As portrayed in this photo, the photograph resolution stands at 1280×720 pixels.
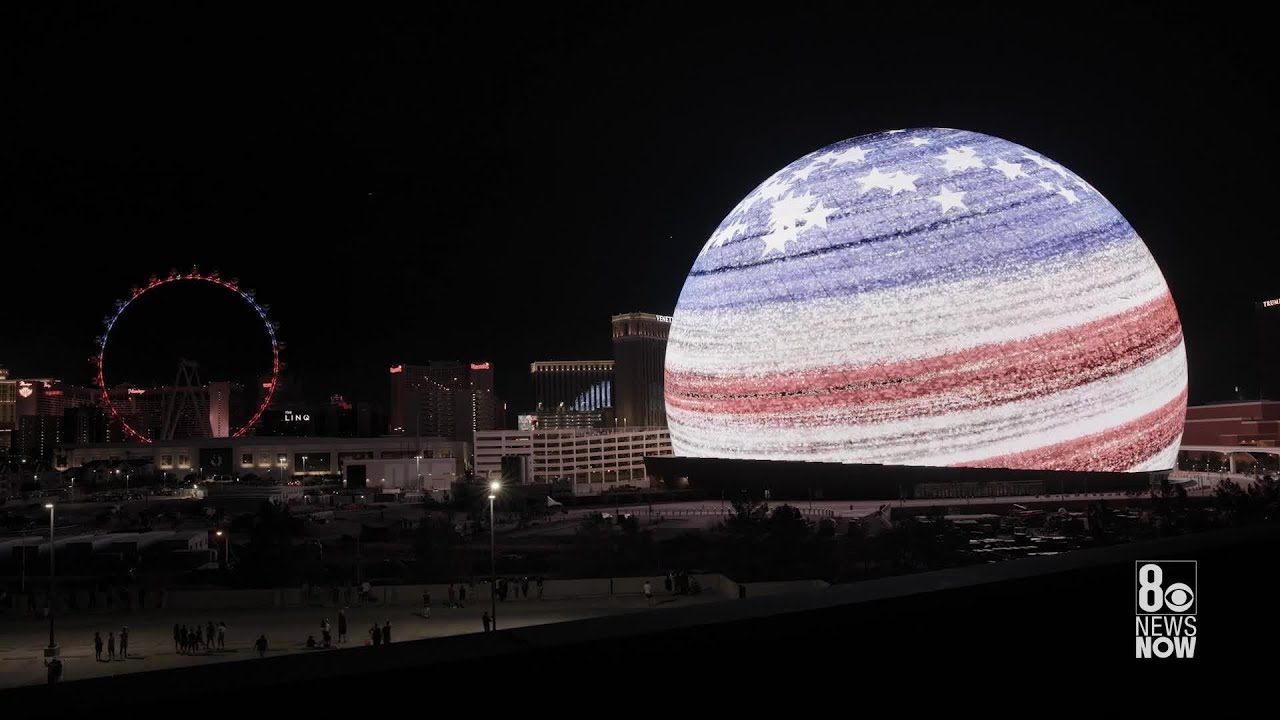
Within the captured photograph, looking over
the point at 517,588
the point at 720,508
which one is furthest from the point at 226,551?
the point at 720,508

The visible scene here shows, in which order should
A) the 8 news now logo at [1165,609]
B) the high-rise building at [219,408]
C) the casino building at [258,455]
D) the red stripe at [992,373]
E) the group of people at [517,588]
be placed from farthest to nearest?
the high-rise building at [219,408], the casino building at [258,455], the red stripe at [992,373], the group of people at [517,588], the 8 news now logo at [1165,609]

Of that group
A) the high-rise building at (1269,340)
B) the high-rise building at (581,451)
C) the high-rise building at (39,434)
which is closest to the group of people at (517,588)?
the high-rise building at (581,451)

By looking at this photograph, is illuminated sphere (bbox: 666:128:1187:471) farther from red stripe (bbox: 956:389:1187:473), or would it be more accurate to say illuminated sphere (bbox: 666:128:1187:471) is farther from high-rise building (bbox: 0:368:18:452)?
high-rise building (bbox: 0:368:18:452)

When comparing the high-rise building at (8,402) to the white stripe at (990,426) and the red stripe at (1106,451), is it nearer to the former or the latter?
the white stripe at (990,426)

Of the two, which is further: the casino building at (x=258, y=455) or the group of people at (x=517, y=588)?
the casino building at (x=258, y=455)

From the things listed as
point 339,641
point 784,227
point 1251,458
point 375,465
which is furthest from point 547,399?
point 339,641

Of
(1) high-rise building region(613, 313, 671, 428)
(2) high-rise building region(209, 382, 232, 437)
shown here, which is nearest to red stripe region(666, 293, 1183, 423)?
(1) high-rise building region(613, 313, 671, 428)
